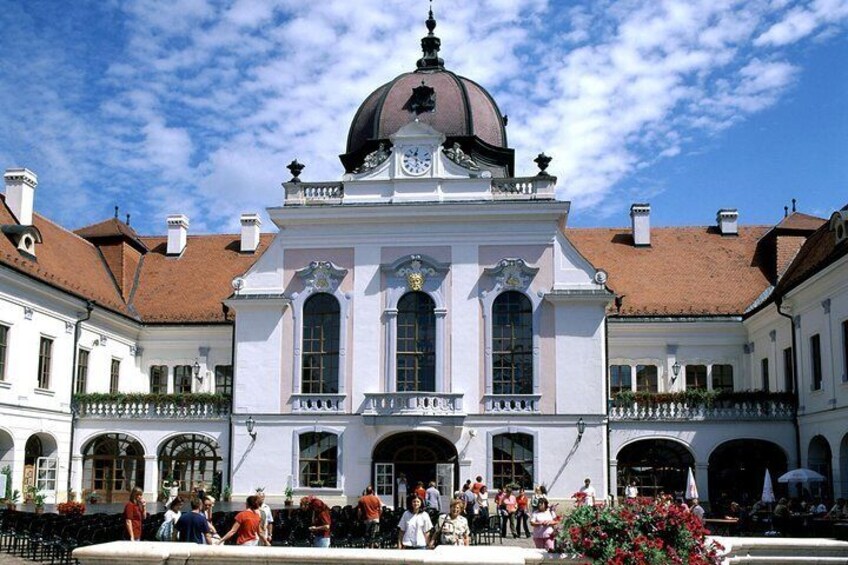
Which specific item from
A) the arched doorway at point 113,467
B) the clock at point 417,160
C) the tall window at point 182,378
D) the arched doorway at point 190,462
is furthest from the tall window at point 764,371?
the arched doorway at point 113,467

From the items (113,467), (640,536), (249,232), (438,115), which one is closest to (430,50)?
(438,115)

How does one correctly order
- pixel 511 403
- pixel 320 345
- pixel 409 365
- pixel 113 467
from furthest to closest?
pixel 113 467 → pixel 320 345 → pixel 409 365 → pixel 511 403

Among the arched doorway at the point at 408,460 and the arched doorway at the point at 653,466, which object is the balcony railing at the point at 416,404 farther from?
the arched doorway at the point at 653,466

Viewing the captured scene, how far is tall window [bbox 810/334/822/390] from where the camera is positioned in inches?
1090

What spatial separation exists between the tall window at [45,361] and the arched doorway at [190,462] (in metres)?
4.39

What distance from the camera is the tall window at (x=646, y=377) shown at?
34875 millimetres

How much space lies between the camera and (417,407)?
2900cm

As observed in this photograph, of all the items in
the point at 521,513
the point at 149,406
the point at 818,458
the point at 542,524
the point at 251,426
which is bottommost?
the point at 521,513

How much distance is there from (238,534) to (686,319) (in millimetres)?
23868

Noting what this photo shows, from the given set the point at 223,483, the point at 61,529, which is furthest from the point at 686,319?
the point at 61,529

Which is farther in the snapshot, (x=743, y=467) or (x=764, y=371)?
(x=764, y=371)

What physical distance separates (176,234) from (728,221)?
2265 cm

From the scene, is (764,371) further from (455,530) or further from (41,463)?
(41,463)

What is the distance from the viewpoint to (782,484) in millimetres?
30375
